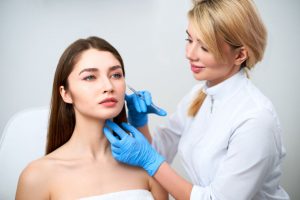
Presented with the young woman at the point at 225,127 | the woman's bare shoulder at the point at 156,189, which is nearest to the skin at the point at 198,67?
the young woman at the point at 225,127

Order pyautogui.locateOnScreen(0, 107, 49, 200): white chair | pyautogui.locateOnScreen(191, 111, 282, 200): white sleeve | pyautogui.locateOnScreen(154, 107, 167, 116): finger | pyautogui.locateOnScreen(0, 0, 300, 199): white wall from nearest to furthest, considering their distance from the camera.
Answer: pyautogui.locateOnScreen(191, 111, 282, 200): white sleeve → pyautogui.locateOnScreen(154, 107, 167, 116): finger → pyautogui.locateOnScreen(0, 107, 49, 200): white chair → pyautogui.locateOnScreen(0, 0, 300, 199): white wall

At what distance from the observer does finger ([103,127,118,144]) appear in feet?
4.48

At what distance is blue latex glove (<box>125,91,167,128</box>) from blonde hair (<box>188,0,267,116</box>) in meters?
0.36

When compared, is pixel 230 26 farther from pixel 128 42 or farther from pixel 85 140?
pixel 128 42

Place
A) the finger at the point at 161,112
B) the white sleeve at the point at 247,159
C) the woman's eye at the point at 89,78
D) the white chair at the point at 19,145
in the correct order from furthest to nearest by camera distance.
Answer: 1. the white chair at the point at 19,145
2. the finger at the point at 161,112
3. the woman's eye at the point at 89,78
4. the white sleeve at the point at 247,159

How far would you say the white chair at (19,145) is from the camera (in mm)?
1720

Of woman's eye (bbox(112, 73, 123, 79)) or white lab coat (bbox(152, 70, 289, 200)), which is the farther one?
woman's eye (bbox(112, 73, 123, 79))

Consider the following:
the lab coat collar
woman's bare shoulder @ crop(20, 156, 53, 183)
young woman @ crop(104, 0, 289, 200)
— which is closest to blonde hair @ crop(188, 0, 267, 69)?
young woman @ crop(104, 0, 289, 200)

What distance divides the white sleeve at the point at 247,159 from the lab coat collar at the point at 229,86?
0.58ft

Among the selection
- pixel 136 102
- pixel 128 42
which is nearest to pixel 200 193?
pixel 136 102

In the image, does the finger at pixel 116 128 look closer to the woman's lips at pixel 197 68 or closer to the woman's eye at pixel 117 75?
the woman's eye at pixel 117 75

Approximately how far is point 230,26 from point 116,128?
0.57m

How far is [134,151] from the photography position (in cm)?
138

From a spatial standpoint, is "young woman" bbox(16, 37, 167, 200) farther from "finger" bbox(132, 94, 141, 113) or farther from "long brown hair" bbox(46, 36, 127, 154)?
"finger" bbox(132, 94, 141, 113)
